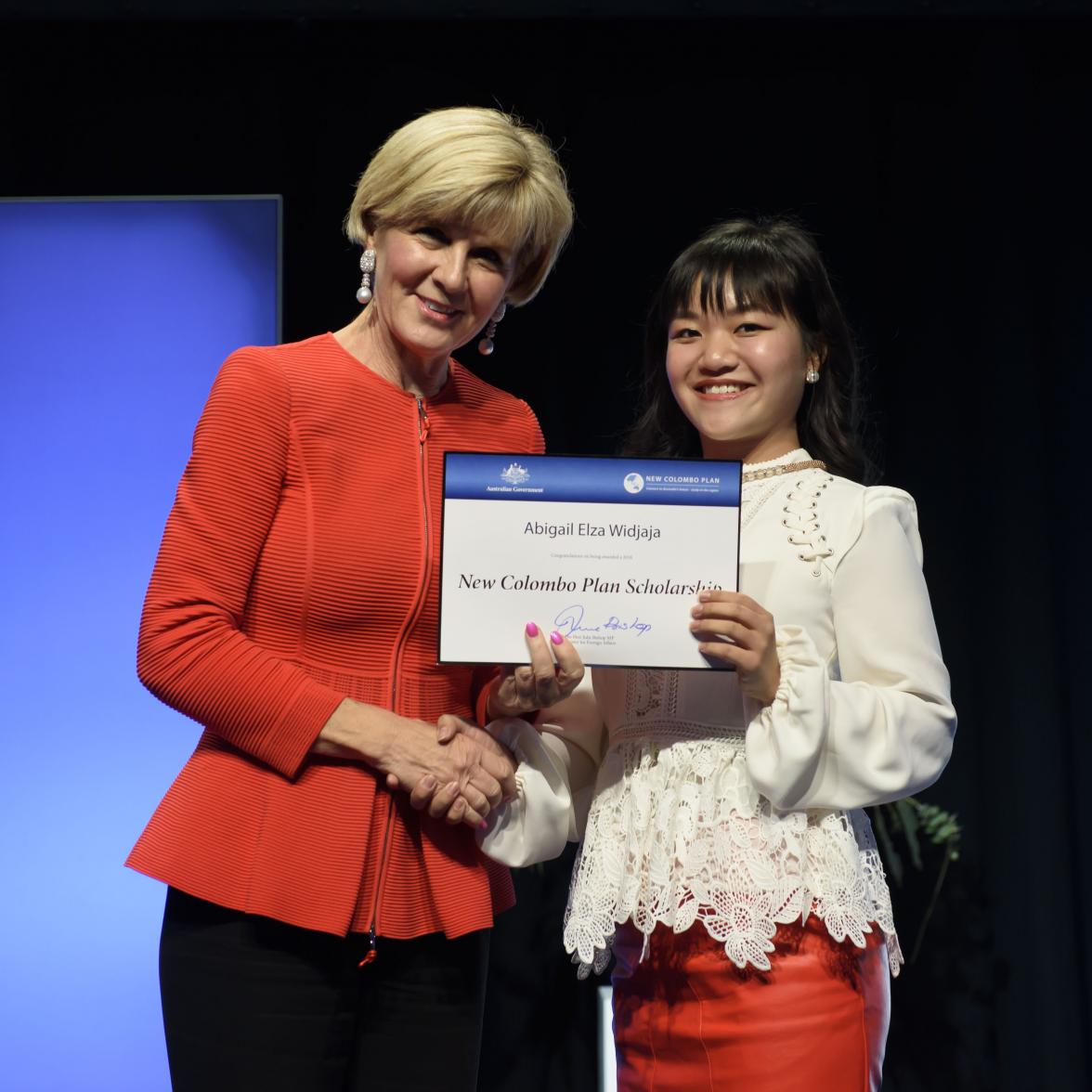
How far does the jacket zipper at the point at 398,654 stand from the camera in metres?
1.57

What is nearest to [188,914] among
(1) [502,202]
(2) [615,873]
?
(2) [615,873]

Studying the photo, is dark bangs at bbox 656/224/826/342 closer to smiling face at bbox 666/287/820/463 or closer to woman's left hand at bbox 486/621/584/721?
smiling face at bbox 666/287/820/463

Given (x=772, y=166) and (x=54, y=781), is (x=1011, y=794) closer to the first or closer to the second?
(x=772, y=166)

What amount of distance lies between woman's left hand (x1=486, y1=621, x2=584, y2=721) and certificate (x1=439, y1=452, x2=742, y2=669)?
0.07ft

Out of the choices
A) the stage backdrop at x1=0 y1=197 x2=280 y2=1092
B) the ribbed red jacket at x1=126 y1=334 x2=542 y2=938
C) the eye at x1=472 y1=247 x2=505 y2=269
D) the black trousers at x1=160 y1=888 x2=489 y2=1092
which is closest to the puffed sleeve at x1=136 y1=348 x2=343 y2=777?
the ribbed red jacket at x1=126 y1=334 x2=542 y2=938

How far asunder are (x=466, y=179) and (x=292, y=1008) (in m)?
0.99

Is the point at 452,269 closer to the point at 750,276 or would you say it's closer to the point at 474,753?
the point at 750,276

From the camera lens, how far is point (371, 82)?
3.49m

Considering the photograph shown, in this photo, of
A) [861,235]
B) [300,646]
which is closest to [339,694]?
[300,646]

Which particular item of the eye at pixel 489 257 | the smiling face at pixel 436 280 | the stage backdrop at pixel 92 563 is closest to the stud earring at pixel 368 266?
the smiling face at pixel 436 280

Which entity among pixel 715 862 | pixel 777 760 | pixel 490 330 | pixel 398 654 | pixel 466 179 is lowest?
pixel 715 862

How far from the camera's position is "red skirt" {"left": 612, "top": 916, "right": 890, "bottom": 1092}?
1.53 m

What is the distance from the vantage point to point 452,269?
5.46 feet
